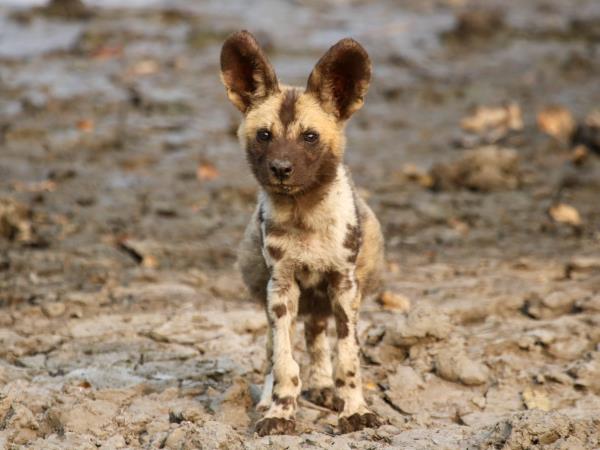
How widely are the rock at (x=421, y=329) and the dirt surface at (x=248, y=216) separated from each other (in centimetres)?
2

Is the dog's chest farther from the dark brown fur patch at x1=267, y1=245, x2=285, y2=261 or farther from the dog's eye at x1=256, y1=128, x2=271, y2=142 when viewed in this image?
the dog's eye at x1=256, y1=128, x2=271, y2=142

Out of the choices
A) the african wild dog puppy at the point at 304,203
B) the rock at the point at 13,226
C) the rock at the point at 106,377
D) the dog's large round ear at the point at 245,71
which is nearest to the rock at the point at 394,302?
the african wild dog puppy at the point at 304,203

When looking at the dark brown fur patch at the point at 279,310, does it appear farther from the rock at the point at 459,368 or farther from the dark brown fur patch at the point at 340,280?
the rock at the point at 459,368

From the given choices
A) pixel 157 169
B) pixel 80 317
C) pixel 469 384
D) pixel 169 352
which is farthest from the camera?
pixel 157 169

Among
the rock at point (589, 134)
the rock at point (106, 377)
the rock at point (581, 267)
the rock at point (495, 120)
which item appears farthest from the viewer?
the rock at point (495, 120)

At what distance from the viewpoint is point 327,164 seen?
5406 millimetres

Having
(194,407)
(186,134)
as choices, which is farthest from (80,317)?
(186,134)

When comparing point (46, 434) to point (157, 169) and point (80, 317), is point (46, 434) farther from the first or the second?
point (157, 169)

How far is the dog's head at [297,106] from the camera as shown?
Result: 5309 millimetres

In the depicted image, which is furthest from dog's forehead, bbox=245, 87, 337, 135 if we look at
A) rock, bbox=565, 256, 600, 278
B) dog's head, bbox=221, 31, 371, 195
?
rock, bbox=565, 256, 600, 278

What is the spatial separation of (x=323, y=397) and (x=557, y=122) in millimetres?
7470

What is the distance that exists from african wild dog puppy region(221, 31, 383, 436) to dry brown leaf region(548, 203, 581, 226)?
469 cm

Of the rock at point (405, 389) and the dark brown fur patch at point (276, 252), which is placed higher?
the dark brown fur patch at point (276, 252)

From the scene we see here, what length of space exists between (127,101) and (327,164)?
8508mm
